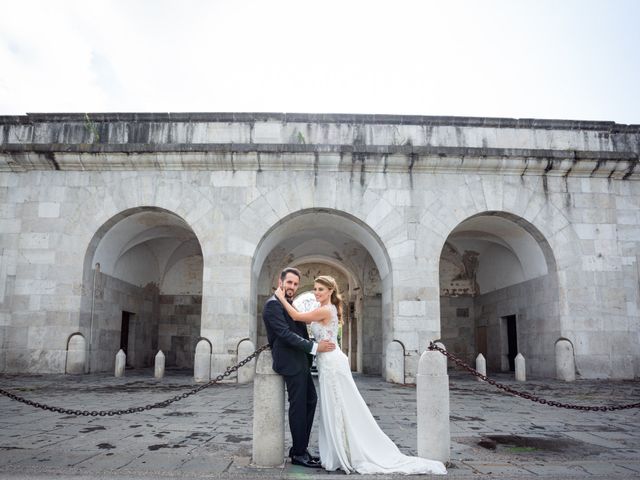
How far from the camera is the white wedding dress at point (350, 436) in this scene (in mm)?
4559

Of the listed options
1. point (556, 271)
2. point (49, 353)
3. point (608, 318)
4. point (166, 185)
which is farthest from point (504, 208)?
point (49, 353)

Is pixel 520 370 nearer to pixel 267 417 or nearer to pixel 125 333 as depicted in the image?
pixel 267 417

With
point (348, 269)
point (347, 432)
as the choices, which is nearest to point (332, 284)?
point (347, 432)

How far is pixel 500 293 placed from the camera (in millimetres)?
16391

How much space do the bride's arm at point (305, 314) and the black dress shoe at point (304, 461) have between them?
4.01 feet

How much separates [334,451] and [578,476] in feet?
6.74

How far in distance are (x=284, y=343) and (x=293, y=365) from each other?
22cm

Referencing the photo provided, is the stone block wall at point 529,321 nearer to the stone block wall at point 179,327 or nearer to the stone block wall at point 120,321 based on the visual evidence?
the stone block wall at point 179,327

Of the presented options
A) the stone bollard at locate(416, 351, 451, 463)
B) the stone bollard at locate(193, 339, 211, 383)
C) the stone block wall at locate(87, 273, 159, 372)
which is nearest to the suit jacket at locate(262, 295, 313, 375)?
the stone bollard at locate(416, 351, 451, 463)

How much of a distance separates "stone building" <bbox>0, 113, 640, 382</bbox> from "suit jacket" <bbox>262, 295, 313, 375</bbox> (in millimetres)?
7418

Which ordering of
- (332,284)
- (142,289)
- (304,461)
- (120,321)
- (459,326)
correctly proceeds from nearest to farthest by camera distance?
(304,461) < (332,284) < (120,321) < (142,289) < (459,326)

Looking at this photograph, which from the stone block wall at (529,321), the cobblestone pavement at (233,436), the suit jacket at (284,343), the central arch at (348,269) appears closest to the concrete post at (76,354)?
the cobblestone pavement at (233,436)

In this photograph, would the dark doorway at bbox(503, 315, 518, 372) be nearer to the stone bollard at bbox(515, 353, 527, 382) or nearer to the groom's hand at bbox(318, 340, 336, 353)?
the stone bollard at bbox(515, 353, 527, 382)

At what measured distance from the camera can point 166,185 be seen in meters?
13.0
